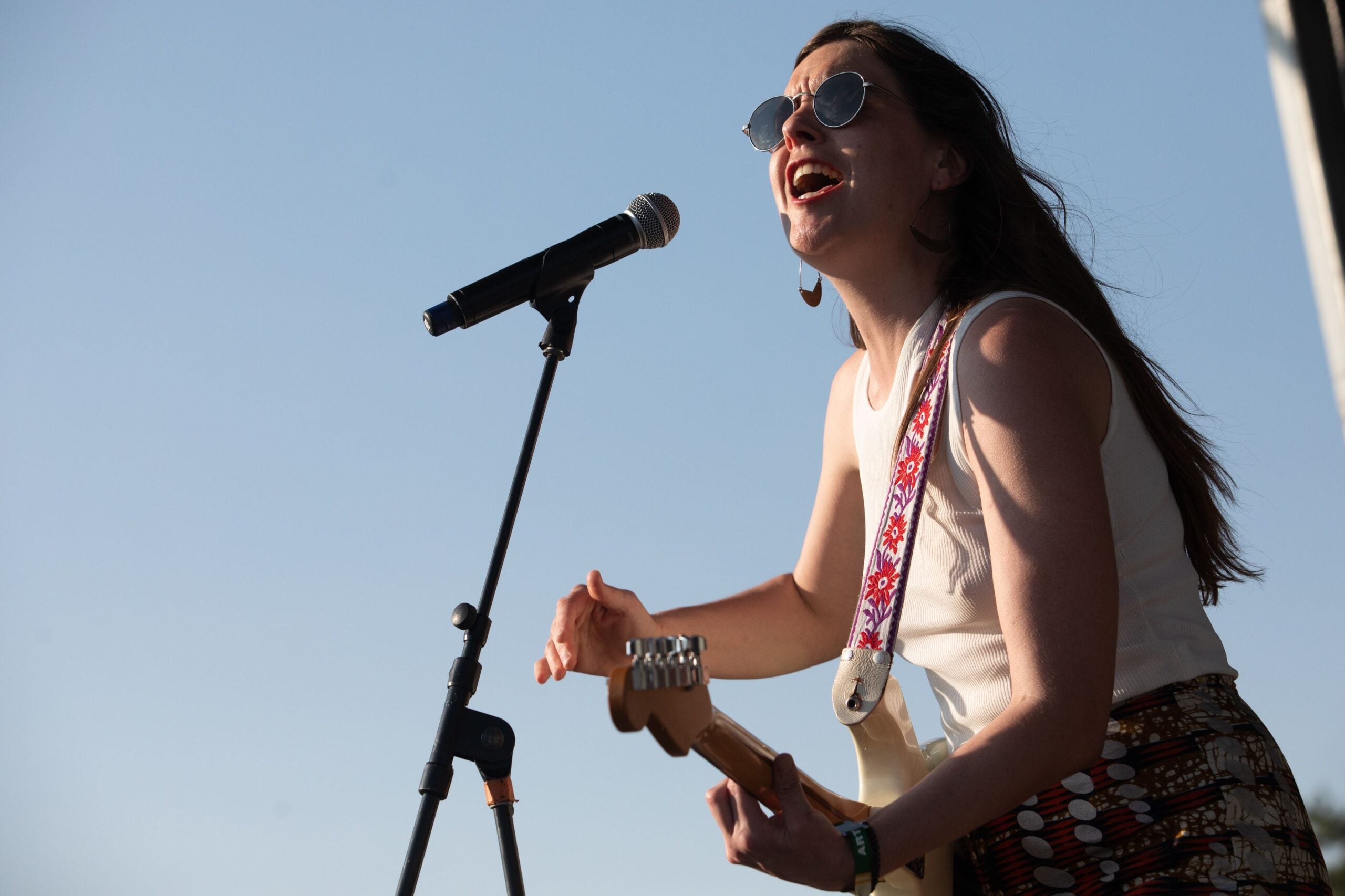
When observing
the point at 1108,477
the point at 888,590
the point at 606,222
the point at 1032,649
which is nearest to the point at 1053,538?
the point at 1032,649

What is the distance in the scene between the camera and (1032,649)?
5.28ft

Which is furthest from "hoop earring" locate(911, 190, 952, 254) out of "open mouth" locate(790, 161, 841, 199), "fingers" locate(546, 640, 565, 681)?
"fingers" locate(546, 640, 565, 681)

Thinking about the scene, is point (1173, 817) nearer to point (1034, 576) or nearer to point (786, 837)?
point (1034, 576)

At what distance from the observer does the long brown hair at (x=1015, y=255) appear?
6.79 feet

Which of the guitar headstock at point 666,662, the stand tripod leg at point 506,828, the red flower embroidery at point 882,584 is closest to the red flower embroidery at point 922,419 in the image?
the red flower embroidery at point 882,584

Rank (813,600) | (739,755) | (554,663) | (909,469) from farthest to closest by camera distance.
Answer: (813,600)
(554,663)
(909,469)
(739,755)

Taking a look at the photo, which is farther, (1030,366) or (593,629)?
(593,629)

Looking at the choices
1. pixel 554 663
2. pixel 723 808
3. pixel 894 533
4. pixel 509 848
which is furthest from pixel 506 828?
pixel 894 533

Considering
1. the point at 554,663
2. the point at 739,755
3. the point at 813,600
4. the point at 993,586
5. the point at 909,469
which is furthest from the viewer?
the point at 813,600

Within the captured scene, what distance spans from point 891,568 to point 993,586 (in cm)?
19

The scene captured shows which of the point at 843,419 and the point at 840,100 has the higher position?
the point at 840,100

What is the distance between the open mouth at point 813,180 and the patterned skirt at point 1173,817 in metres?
1.05

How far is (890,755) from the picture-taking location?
2064 millimetres

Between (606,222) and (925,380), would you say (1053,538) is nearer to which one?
(925,380)
